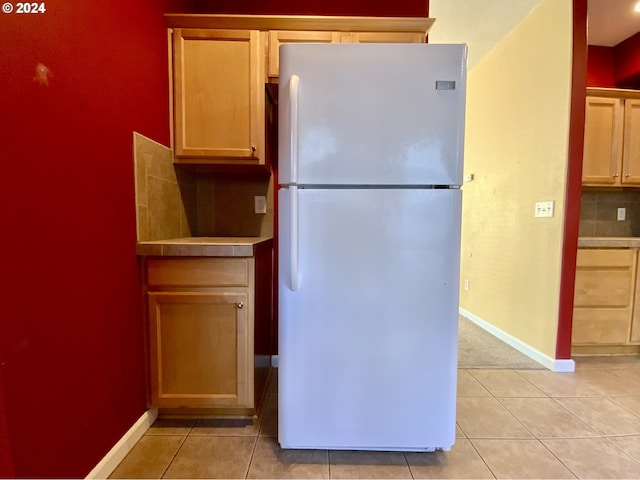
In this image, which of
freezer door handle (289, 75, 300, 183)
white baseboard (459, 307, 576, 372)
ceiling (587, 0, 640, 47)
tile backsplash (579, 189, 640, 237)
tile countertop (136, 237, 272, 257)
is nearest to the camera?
freezer door handle (289, 75, 300, 183)

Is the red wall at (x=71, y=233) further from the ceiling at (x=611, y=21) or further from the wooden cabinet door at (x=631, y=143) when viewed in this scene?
the wooden cabinet door at (x=631, y=143)

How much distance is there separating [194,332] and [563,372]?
2448mm

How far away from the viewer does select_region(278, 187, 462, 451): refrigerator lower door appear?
3.98 feet

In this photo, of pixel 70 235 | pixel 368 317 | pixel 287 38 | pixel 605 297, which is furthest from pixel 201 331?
pixel 605 297

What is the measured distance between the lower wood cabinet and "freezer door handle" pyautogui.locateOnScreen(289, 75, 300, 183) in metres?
0.53

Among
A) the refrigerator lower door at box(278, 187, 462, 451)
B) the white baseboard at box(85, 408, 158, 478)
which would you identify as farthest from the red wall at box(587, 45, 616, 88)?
the white baseboard at box(85, 408, 158, 478)

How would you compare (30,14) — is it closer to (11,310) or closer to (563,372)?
(11,310)

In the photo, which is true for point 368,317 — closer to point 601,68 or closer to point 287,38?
point 287,38

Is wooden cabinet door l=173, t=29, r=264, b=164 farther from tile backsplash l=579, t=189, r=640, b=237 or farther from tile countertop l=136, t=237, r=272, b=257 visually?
tile backsplash l=579, t=189, r=640, b=237

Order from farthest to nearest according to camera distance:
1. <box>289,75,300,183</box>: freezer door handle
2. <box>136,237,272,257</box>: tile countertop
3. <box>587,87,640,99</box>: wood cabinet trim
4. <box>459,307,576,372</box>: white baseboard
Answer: <box>587,87,640,99</box>: wood cabinet trim < <box>459,307,576,372</box>: white baseboard < <box>136,237,272,257</box>: tile countertop < <box>289,75,300,183</box>: freezer door handle

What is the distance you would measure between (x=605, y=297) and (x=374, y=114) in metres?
2.47

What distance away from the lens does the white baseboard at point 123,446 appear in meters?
1.21

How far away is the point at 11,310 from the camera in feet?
2.80

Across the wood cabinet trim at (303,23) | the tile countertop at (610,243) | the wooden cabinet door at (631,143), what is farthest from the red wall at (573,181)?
the wood cabinet trim at (303,23)
